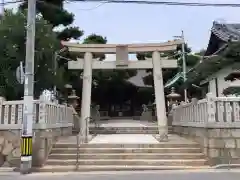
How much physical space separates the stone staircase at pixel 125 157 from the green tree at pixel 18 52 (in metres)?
3.29

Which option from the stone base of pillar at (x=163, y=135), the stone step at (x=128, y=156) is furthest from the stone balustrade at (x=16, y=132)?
the stone base of pillar at (x=163, y=135)

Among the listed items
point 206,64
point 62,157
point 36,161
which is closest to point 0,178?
point 36,161

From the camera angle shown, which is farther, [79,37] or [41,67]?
[79,37]

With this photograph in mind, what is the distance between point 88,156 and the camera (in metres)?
10.9

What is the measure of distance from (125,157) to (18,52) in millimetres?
5746

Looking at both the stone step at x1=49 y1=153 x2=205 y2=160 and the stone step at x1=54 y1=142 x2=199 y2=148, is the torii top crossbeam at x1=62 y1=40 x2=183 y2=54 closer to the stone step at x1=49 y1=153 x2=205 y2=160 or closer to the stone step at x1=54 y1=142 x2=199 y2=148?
the stone step at x1=54 y1=142 x2=199 y2=148

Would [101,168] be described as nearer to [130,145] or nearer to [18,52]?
[130,145]

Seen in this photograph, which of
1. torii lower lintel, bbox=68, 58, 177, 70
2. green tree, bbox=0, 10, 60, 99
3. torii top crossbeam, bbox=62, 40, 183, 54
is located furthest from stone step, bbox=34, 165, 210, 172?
torii top crossbeam, bbox=62, 40, 183, 54

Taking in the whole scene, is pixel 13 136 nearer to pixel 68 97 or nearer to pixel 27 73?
pixel 27 73

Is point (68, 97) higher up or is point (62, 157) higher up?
point (68, 97)

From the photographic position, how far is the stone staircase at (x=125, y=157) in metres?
10.1

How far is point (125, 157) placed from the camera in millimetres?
10820

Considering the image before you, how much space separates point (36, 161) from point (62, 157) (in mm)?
977

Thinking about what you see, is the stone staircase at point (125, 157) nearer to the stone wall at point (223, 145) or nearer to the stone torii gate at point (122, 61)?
the stone wall at point (223, 145)
